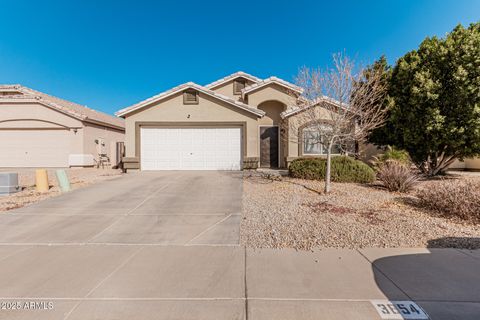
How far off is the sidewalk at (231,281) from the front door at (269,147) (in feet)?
36.1

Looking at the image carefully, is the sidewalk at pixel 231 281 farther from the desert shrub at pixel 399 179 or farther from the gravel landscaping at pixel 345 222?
the desert shrub at pixel 399 179

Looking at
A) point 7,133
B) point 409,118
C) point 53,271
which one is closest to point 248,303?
point 53,271

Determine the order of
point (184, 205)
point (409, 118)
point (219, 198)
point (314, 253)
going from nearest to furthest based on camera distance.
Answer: point (314, 253) < point (184, 205) < point (219, 198) < point (409, 118)

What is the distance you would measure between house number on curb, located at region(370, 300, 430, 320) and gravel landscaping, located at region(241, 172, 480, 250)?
1482 millimetres

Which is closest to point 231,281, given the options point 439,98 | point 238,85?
point 439,98

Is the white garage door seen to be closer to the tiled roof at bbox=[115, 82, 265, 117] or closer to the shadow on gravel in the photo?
the tiled roof at bbox=[115, 82, 265, 117]

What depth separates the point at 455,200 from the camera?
556 cm

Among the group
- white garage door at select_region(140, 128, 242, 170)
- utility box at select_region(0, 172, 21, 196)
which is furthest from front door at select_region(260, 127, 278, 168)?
utility box at select_region(0, 172, 21, 196)

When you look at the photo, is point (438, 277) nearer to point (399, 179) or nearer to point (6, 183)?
point (399, 179)

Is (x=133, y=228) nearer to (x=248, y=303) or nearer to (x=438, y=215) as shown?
(x=248, y=303)

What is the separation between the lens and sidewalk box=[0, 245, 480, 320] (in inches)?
103

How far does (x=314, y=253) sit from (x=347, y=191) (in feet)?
15.7

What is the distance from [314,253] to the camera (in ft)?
13.0

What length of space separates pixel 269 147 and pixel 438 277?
39.7 ft
